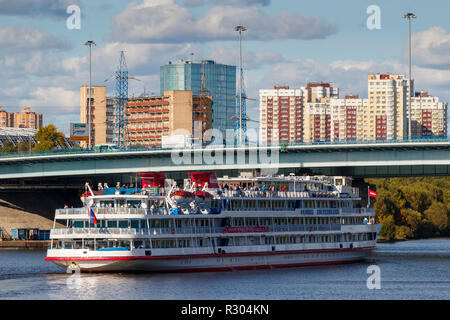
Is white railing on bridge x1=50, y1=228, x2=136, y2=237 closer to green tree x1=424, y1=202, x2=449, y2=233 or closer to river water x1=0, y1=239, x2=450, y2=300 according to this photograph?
river water x1=0, y1=239, x2=450, y2=300

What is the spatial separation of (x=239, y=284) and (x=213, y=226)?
11016 mm

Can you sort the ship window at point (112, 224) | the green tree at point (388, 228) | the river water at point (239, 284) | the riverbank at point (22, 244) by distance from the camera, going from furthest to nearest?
the green tree at point (388, 228) → the riverbank at point (22, 244) → the ship window at point (112, 224) → the river water at point (239, 284)

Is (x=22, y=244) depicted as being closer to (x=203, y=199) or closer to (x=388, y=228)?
(x=203, y=199)

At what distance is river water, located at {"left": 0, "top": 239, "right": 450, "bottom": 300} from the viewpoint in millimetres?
64625

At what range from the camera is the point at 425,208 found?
172 meters

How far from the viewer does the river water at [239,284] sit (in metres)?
64.6

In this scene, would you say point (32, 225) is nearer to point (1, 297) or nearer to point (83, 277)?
point (83, 277)

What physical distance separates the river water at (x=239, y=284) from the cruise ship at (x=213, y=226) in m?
1.49

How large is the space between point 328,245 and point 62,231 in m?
26.7

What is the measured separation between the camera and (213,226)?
268 feet

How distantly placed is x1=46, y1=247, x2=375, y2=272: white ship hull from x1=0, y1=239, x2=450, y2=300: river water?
876mm
